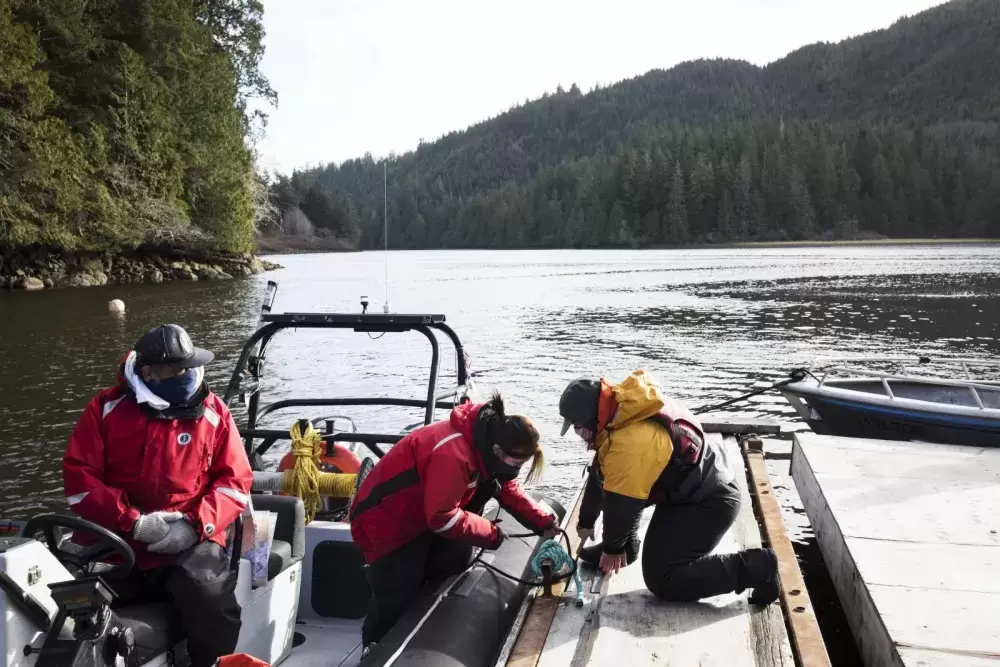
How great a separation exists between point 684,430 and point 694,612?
96 cm

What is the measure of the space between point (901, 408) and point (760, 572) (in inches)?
276

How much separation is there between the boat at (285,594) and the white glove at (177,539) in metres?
0.14

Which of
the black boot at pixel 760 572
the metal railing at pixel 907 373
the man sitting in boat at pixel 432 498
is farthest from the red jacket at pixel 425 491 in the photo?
the metal railing at pixel 907 373

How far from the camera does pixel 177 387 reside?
11.0 feet

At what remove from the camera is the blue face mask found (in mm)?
3326

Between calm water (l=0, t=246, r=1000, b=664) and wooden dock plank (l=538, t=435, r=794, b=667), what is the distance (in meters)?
2.01

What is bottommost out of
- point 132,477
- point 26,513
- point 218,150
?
point 26,513

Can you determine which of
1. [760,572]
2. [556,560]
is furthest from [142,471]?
[760,572]

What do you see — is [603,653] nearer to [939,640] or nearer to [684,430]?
[684,430]

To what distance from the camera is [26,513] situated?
8203 millimetres

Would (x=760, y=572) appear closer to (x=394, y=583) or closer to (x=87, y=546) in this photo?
(x=394, y=583)

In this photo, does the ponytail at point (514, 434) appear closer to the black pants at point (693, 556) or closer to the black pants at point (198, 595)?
the black pants at point (693, 556)

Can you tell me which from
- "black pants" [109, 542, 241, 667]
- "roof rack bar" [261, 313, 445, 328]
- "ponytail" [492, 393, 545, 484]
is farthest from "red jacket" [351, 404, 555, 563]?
"roof rack bar" [261, 313, 445, 328]

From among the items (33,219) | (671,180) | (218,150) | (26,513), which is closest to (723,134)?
(671,180)
